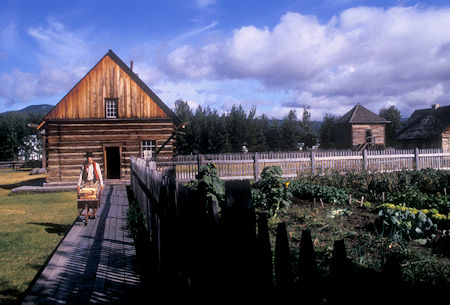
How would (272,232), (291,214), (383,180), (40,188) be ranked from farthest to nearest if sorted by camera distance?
(40,188)
(383,180)
(291,214)
(272,232)

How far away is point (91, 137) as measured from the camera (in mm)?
21141

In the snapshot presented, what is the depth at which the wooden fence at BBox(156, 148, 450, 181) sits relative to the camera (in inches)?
749

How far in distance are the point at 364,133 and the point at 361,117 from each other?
2308 millimetres

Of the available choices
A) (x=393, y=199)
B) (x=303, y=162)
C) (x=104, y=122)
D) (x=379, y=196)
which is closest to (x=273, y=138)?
(x=303, y=162)

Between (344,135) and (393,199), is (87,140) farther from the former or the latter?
(344,135)

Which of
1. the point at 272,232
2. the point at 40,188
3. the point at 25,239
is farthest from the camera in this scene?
the point at 40,188

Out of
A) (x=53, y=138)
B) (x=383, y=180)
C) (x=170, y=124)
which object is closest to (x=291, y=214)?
(x=383, y=180)

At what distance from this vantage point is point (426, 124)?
4628cm

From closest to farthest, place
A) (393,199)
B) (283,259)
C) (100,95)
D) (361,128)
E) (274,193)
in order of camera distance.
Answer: (283,259), (274,193), (393,199), (100,95), (361,128)

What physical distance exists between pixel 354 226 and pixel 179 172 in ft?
43.8

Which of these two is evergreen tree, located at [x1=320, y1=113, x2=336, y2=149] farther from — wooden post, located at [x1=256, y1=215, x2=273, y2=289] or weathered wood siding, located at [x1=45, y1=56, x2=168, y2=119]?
wooden post, located at [x1=256, y1=215, x2=273, y2=289]

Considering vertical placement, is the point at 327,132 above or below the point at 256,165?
above

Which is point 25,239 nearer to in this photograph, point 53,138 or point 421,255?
point 421,255

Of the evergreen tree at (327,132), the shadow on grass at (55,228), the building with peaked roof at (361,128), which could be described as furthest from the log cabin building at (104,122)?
the evergreen tree at (327,132)
